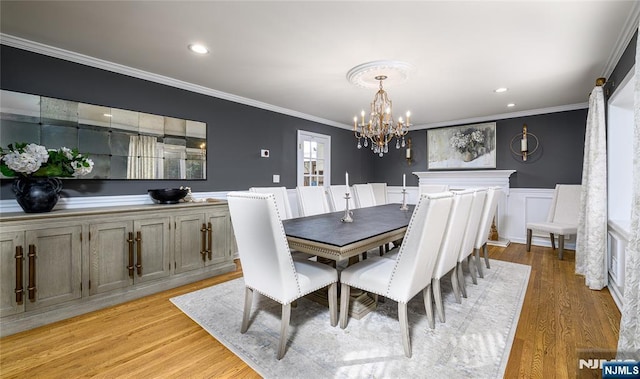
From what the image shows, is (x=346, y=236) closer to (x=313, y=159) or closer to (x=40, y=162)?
(x=40, y=162)

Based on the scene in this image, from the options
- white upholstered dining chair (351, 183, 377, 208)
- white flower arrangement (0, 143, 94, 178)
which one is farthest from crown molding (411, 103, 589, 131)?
white flower arrangement (0, 143, 94, 178)

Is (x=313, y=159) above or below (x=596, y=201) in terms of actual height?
above

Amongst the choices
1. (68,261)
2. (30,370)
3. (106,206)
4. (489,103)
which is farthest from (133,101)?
(489,103)

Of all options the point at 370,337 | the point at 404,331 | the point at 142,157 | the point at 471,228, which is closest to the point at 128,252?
the point at 142,157

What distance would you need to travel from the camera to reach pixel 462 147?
5367mm

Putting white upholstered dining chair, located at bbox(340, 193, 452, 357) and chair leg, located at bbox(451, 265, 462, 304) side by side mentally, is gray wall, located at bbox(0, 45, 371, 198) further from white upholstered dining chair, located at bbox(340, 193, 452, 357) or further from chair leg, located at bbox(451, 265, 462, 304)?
chair leg, located at bbox(451, 265, 462, 304)

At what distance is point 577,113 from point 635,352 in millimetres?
4257

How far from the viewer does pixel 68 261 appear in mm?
2258

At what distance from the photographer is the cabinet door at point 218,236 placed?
3.21 meters

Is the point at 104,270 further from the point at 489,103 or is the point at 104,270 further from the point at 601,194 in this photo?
the point at 489,103

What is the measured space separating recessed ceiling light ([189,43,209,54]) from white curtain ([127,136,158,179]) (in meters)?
1.18

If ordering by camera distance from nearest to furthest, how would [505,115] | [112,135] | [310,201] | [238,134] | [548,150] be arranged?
[112,135] < [310,201] < [238,134] < [548,150] < [505,115]

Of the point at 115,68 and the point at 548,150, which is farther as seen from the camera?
the point at 548,150

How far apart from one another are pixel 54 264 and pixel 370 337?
249 cm
